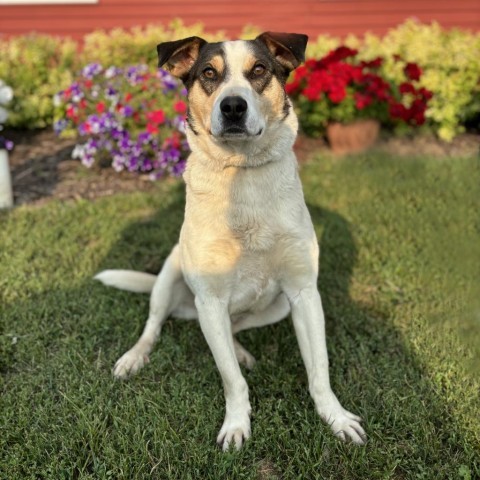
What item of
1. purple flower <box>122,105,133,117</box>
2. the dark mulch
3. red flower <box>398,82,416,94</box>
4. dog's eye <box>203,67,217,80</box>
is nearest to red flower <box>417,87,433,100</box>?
red flower <box>398,82,416,94</box>

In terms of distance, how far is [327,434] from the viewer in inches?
105

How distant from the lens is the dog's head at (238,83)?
8.20 ft

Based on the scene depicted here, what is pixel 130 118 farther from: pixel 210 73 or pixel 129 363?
pixel 210 73

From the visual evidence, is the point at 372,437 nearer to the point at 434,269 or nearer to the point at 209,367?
the point at 209,367

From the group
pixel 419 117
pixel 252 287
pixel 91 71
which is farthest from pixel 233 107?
pixel 419 117

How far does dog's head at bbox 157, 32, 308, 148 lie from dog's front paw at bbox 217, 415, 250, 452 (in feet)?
4.20

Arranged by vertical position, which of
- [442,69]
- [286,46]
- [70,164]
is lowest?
[70,164]

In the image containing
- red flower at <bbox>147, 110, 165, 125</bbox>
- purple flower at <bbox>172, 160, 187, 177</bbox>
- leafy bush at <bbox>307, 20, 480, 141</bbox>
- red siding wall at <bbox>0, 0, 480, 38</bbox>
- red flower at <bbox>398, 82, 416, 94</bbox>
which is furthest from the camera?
red siding wall at <bbox>0, 0, 480, 38</bbox>

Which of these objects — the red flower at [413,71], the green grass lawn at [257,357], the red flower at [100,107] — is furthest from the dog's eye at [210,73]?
the red flower at [413,71]

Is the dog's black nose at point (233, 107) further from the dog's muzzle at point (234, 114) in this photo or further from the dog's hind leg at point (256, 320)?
the dog's hind leg at point (256, 320)

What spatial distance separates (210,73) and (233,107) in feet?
1.01

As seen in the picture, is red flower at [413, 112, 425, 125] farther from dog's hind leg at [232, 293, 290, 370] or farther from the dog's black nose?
the dog's black nose

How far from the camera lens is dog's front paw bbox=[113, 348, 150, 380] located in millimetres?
3178

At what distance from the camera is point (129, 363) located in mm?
3232
